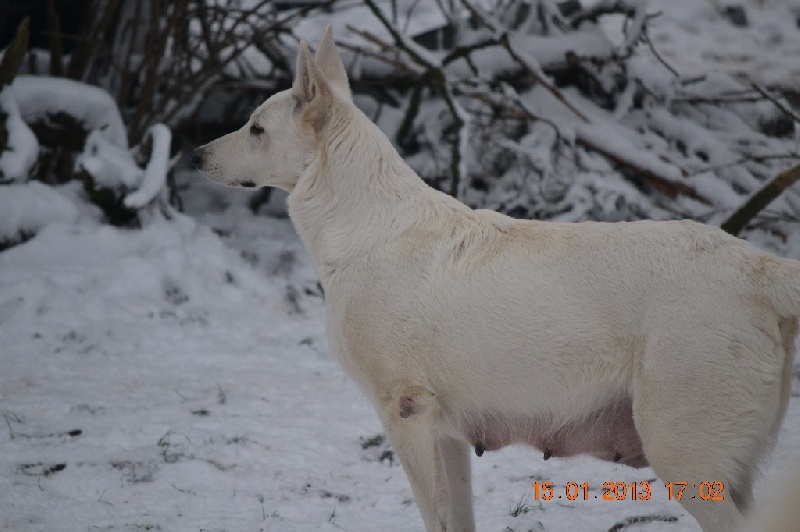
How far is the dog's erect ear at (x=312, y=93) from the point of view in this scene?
144 inches

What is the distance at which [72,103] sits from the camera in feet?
24.1

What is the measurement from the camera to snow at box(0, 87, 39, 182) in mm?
6625

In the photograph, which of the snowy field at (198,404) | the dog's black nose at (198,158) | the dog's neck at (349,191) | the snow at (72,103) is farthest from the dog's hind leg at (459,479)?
the snow at (72,103)

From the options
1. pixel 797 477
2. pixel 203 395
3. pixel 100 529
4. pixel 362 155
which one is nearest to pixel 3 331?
pixel 203 395

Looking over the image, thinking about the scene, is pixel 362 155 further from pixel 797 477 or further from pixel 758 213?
pixel 758 213

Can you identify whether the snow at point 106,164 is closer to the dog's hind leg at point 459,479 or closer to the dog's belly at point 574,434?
the dog's hind leg at point 459,479

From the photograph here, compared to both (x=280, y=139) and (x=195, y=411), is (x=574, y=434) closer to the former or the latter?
(x=280, y=139)

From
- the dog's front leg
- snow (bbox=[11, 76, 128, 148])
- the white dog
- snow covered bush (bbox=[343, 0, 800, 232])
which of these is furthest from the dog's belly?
snow (bbox=[11, 76, 128, 148])

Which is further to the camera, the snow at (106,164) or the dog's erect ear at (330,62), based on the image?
the snow at (106,164)

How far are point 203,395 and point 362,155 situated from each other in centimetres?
222

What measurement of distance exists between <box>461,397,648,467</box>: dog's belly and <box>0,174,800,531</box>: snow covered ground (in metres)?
0.32

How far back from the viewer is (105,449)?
4383 mm

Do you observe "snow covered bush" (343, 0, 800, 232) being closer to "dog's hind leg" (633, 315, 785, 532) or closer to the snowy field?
the snowy field

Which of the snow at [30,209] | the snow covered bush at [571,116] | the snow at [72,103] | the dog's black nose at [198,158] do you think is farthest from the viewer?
the snow covered bush at [571,116]
